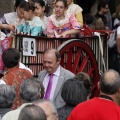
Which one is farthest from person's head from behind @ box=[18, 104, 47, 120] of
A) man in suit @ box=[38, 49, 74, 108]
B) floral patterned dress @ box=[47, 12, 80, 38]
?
floral patterned dress @ box=[47, 12, 80, 38]

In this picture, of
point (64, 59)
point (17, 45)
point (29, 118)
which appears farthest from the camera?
point (64, 59)

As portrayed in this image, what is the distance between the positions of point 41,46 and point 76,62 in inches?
28.7

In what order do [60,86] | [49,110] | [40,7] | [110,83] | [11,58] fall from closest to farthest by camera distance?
[49,110] < [110,83] < [11,58] < [60,86] < [40,7]

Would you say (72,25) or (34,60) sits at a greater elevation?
(72,25)

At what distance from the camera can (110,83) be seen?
516 cm

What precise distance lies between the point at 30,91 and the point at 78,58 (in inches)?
125

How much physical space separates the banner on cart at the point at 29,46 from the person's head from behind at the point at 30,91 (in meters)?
2.30

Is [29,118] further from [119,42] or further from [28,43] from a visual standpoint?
[119,42]

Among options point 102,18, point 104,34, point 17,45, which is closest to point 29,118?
point 17,45

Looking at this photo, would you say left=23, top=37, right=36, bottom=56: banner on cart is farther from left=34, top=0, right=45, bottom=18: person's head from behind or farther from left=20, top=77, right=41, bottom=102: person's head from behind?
left=20, top=77, right=41, bottom=102: person's head from behind

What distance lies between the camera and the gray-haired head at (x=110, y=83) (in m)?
5.13

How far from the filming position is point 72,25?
340 inches

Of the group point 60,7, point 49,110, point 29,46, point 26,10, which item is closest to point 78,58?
point 60,7

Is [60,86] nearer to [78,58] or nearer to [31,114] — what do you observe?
[78,58]
